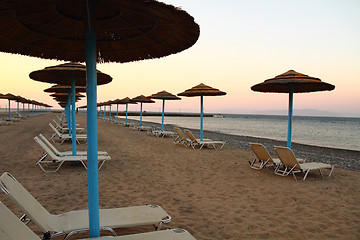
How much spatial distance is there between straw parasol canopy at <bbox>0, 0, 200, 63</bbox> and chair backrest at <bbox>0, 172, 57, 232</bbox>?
54.7 inches

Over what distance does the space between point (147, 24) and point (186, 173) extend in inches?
161

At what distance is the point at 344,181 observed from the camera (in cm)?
551

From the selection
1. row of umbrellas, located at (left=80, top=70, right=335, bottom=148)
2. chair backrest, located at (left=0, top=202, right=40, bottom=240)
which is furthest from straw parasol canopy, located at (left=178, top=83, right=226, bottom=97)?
chair backrest, located at (left=0, top=202, right=40, bottom=240)

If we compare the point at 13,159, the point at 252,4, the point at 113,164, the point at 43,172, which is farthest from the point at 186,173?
the point at 252,4

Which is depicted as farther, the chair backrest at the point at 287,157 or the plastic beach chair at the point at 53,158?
the plastic beach chair at the point at 53,158

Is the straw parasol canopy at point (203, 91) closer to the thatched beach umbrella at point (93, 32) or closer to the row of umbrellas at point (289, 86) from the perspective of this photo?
the row of umbrellas at point (289, 86)

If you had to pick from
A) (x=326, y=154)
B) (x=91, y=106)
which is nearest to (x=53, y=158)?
(x=91, y=106)

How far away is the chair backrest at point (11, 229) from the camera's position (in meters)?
1.63

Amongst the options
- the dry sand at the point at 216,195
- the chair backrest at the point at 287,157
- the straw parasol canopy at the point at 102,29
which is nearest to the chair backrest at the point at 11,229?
the dry sand at the point at 216,195

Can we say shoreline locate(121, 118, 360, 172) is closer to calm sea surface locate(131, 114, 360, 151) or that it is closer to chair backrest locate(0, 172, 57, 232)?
calm sea surface locate(131, 114, 360, 151)

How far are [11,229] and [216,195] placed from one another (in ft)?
10.4

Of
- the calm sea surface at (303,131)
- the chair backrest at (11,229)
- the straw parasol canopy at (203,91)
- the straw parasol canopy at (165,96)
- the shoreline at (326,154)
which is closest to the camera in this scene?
the chair backrest at (11,229)

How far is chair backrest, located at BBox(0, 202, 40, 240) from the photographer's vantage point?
64.0 inches

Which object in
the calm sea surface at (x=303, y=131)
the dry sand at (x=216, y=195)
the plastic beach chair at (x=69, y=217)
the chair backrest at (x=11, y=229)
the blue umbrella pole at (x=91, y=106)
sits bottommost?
the calm sea surface at (x=303, y=131)
